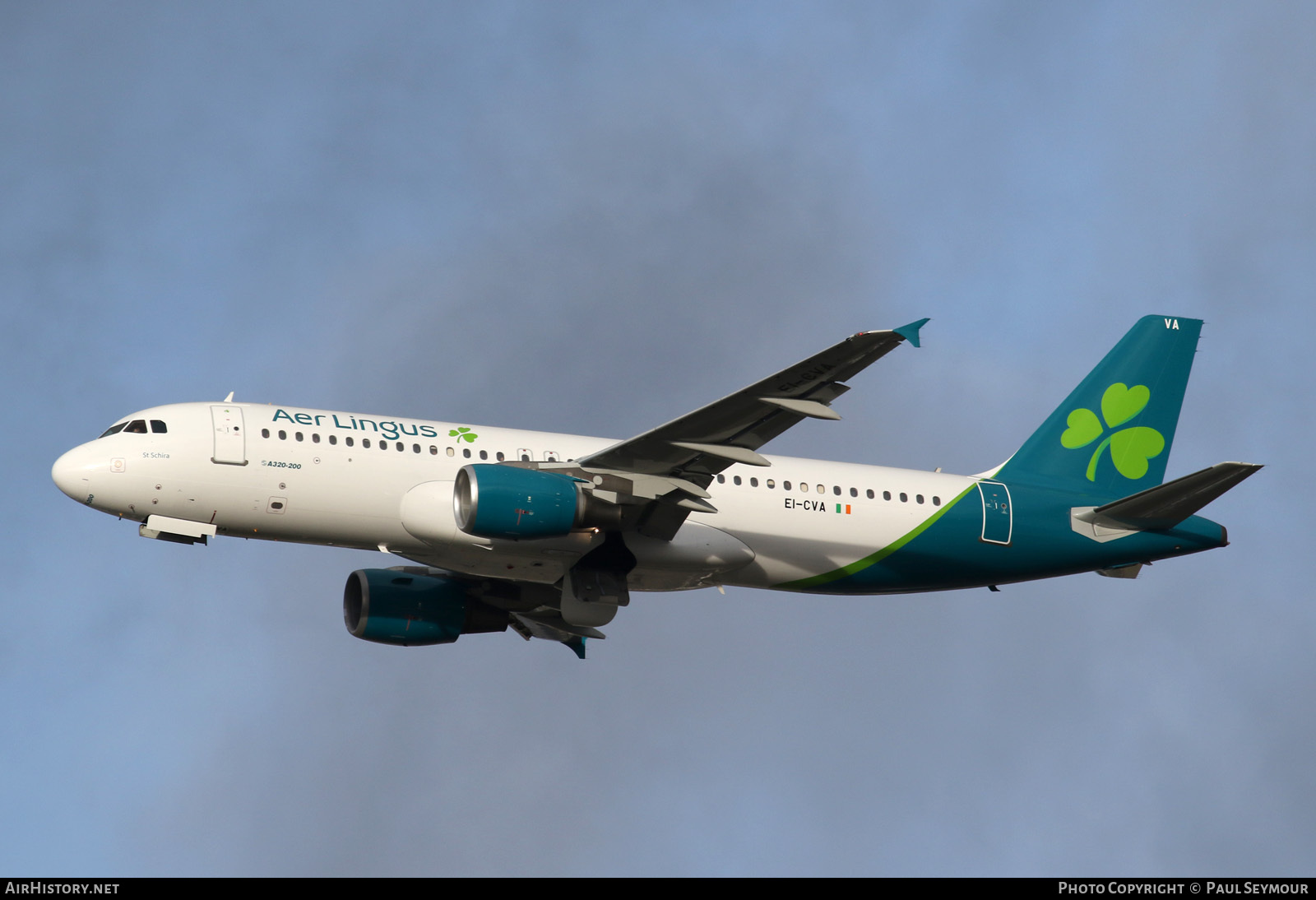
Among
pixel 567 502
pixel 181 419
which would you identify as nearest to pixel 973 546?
pixel 567 502

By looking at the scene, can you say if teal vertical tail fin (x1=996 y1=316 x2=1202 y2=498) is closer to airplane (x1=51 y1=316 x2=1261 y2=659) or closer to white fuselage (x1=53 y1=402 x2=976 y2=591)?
airplane (x1=51 y1=316 x2=1261 y2=659)

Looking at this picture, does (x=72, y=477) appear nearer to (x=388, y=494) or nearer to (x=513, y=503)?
(x=388, y=494)

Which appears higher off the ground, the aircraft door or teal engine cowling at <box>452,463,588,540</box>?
the aircraft door

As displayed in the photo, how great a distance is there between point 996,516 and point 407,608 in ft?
50.6

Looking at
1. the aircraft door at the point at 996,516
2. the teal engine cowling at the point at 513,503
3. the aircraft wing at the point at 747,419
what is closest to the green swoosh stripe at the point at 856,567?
the aircraft door at the point at 996,516

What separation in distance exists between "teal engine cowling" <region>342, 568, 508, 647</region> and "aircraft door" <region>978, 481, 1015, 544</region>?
1346 cm

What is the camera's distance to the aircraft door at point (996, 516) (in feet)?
131

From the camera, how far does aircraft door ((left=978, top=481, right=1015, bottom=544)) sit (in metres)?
40.0

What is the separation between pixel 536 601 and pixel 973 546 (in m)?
11.7

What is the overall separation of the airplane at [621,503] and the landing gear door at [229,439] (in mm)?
42

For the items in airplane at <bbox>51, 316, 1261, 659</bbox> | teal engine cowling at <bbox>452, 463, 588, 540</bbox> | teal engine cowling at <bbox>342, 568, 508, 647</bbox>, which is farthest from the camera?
teal engine cowling at <bbox>342, 568, 508, 647</bbox>

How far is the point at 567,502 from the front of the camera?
35.0 metres

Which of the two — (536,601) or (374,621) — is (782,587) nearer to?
(536,601)

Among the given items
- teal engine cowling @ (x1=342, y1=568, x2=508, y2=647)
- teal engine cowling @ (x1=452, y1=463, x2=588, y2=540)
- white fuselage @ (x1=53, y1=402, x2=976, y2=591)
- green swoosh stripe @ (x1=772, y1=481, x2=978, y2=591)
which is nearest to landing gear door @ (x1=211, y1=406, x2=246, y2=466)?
white fuselage @ (x1=53, y1=402, x2=976, y2=591)
